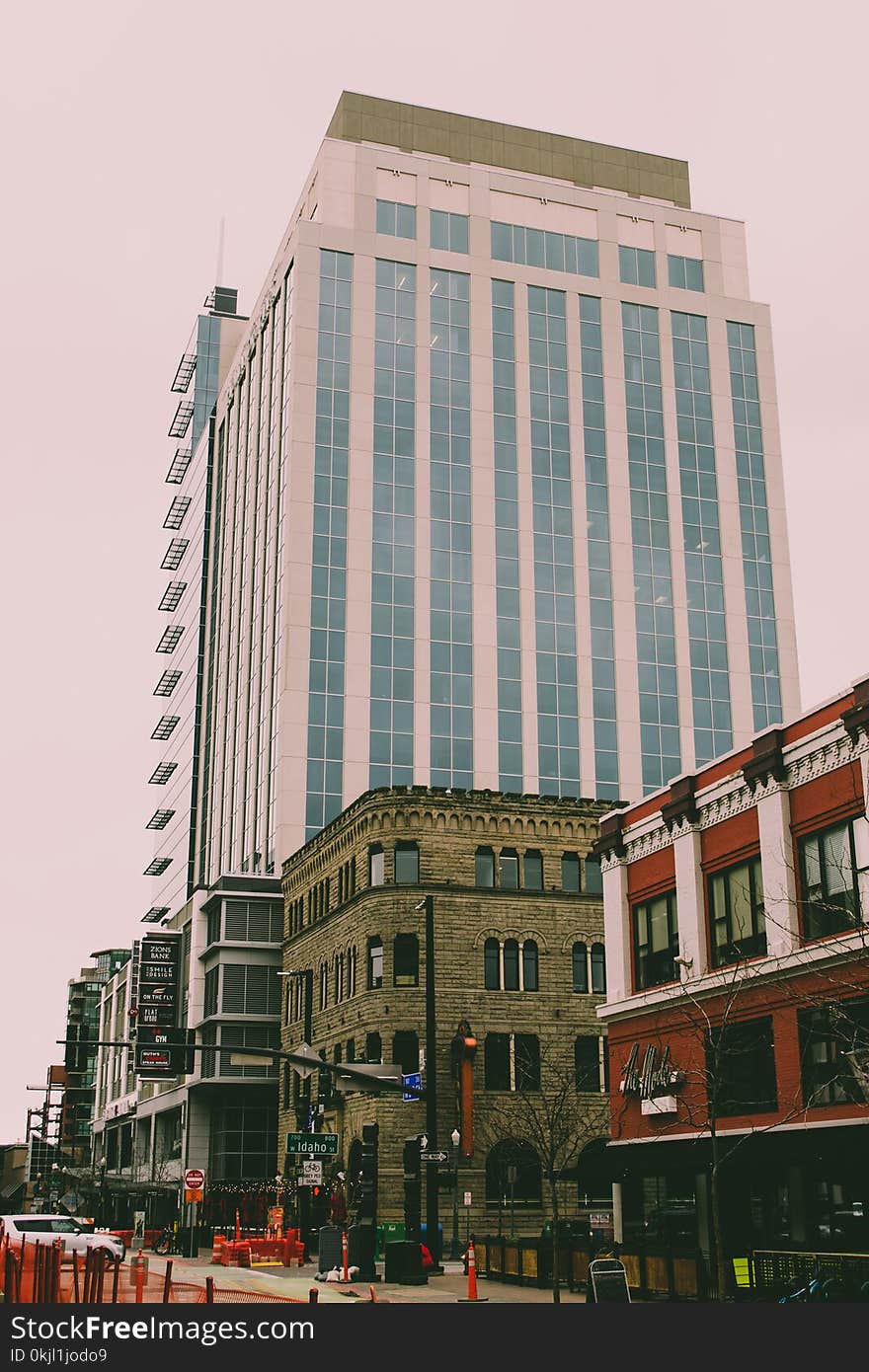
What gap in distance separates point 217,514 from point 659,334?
36938 millimetres

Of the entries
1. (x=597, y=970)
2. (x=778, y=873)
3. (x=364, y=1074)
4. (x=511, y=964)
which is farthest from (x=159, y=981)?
(x=778, y=873)

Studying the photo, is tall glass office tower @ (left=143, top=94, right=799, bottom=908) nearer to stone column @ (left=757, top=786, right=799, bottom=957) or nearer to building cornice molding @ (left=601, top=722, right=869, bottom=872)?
building cornice molding @ (left=601, top=722, right=869, bottom=872)

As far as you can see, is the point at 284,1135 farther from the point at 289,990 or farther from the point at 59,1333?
the point at 59,1333

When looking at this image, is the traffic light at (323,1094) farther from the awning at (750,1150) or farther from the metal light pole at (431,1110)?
the awning at (750,1150)

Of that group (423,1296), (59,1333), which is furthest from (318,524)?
(59,1333)

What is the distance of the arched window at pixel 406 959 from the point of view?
55.3 metres

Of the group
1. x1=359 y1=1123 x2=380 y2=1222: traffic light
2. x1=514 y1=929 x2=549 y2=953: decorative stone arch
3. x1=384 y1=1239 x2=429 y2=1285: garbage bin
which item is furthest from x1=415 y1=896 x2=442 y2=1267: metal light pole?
x1=514 y1=929 x2=549 y2=953: decorative stone arch

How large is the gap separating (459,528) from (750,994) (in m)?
60.1

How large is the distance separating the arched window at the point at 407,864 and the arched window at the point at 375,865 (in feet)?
2.31

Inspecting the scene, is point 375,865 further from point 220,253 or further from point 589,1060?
point 220,253

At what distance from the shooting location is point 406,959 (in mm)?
55469

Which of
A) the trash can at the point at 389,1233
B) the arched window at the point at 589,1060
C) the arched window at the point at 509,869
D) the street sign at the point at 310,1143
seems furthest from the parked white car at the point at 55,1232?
the arched window at the point at 509,869

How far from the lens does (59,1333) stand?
13.8 metres

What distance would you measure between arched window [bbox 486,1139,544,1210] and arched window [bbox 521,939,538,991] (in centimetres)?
584
